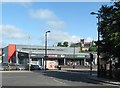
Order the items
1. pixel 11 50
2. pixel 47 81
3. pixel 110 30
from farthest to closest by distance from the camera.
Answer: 1. pixel 11 50
2. pixel 110 30
3. pixel 47 81

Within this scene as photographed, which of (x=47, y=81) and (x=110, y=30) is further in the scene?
(x=110, y=30)

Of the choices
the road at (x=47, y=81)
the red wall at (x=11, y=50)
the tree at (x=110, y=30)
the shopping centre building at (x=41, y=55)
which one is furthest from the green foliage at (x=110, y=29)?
the red wall at (x=11, y=50)

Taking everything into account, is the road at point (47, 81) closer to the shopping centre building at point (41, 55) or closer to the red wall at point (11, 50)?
the shopping centre building at point (41, 55)

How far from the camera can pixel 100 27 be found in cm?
4156

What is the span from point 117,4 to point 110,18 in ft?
5.80

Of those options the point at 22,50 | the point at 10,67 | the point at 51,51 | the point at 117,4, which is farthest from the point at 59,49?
the point at 117,4

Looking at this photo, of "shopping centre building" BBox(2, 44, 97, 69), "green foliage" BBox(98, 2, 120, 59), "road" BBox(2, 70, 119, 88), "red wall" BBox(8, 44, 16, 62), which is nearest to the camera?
"road" BBox(2, 70, 119, 88)

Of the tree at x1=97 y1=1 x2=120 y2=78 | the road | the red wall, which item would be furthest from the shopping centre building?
the tree at x1=97 y1=1 x2=120 y2=78

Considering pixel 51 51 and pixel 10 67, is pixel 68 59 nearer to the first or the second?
pixel 51 51

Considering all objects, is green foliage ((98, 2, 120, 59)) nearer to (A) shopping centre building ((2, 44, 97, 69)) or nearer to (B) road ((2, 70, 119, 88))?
(B) road ((2, 70, 119, 88))

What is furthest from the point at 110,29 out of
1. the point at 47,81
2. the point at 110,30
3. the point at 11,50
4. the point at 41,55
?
the point at 11,50

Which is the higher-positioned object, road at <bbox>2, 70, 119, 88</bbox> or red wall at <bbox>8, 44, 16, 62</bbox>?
red wall at <bbox>8, 44, 16, 62</bbox>

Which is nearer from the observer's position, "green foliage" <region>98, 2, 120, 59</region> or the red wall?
"green foliage" <region>98, 2, 120, 59</region>

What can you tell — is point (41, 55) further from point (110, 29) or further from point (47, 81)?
point (47, 81)
